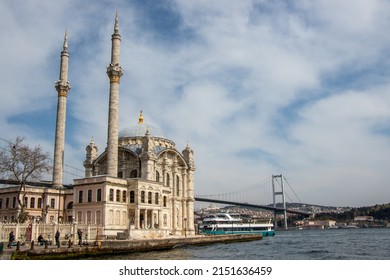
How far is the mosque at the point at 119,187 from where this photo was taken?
38938 millimetres

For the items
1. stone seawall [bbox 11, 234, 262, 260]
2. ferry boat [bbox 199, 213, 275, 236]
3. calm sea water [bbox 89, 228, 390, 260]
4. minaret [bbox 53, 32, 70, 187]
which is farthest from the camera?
ferry boat [bbox 199, 213, 275, 236]

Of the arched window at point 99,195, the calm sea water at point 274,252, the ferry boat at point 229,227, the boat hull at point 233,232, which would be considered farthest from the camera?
the ferry boat at point 229,227

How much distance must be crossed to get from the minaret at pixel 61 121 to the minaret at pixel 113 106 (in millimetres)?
7513

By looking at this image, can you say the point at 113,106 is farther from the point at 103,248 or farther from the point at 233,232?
the point at 233,232

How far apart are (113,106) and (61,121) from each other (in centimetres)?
819

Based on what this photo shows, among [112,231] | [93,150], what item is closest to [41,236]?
[112,231]

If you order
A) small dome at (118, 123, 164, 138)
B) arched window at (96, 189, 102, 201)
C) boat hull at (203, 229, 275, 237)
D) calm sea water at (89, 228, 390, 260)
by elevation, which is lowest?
calm sea water at (89, 228, 390, 260)

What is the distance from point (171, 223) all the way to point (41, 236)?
2420cm

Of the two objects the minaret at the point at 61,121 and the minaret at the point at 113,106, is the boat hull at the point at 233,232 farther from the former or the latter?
the minaret at the point at 113,106

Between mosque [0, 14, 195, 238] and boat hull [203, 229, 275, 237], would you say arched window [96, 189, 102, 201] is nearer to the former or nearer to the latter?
mosque [0, 14, 195, 238]

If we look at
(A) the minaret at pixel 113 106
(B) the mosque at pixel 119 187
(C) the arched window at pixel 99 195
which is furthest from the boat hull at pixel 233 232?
(C) the arched window at pixel 99 195

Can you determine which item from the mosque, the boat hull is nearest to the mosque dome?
the mosque

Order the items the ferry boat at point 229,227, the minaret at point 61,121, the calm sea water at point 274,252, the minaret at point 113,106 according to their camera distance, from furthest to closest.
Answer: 1. the ferry boat at point 229,227
2. the minaret at point 61,121
3. the minaret at point 113,106
4. the calm sea water at point 274,252

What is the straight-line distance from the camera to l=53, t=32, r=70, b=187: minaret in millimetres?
46344
